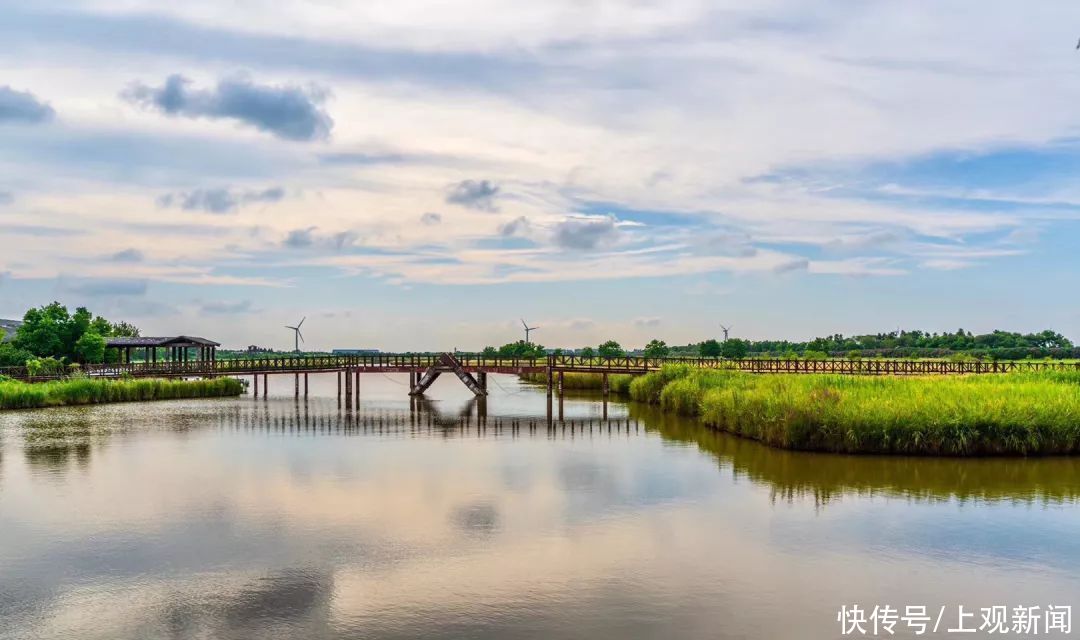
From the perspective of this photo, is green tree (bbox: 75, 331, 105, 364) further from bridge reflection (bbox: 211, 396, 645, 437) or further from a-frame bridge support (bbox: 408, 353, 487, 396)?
a-frame bridge support (bbox: 408, 353, 487, 396)

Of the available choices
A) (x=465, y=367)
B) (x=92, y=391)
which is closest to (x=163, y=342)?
(x=92, y=391)

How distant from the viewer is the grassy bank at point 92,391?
5516 centimetres

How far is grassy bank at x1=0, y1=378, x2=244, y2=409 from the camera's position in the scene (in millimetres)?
55156

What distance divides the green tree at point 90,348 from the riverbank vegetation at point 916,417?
66581 mm

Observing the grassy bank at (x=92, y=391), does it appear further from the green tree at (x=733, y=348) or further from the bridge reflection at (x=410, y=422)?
the green tree at (x=733, y=348)

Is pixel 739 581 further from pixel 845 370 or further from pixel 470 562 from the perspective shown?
pixel 845 370

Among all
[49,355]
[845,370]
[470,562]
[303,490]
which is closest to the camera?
[470,562]

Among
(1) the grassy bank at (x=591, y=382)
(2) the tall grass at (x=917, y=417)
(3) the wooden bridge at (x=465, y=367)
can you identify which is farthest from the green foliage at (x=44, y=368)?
(2) the tall grass at (x=917, y=417)

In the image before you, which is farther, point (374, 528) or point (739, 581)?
point (374, 528)

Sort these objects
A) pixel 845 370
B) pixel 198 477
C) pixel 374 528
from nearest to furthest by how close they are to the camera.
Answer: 1. pixel 374 528
2. pixel 198 477
3. pixel 845 370

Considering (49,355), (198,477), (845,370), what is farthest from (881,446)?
(49,355)

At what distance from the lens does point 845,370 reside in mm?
61094

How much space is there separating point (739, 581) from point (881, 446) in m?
17.4

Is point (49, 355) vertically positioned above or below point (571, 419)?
above
